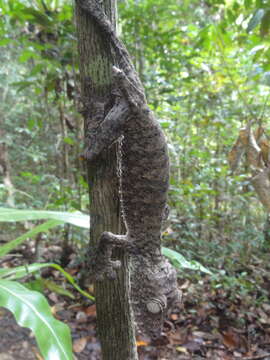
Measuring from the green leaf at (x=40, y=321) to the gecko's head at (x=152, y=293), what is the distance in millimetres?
521

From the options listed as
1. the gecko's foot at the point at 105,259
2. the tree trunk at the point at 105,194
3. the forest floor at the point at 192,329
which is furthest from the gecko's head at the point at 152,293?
the forest floor at the point at 192,329

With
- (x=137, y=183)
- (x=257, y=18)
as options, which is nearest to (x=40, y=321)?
(x=137, y=183)

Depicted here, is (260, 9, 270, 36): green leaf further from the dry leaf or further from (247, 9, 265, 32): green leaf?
the dry leaf

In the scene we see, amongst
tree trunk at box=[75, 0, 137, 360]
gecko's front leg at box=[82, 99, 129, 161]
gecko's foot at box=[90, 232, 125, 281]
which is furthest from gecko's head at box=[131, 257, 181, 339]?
gecko's front leg at box=[82, 99, 129, 161]

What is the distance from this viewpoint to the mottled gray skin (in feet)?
5.68

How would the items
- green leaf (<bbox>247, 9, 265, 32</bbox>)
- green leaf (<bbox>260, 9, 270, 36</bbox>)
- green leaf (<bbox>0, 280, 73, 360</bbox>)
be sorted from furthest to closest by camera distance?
green leaf (<bbox>260, 9, 270, 36</bbox>) → green leaf (<bbox>247, 9, 265, 32</bbox>) → green leaf (<bbox>0, 280, 73, 360</bbox>)

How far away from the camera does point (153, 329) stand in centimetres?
196

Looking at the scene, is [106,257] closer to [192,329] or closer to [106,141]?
[106,141]

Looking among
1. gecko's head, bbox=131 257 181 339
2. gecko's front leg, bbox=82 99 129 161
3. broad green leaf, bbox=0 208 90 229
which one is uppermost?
gecko's front leg, bbox=82 99 129 161

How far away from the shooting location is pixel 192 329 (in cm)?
382

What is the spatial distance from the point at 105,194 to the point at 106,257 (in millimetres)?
522

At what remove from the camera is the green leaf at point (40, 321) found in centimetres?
159

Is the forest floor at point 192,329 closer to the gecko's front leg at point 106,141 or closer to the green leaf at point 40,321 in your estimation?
the green leaf at point 40,321

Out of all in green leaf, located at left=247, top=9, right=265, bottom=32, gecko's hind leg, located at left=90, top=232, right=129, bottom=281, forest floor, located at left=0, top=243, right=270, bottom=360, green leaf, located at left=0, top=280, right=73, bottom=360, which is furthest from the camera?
forest floor, located at left=0, top=243, right=270, bottom=360
